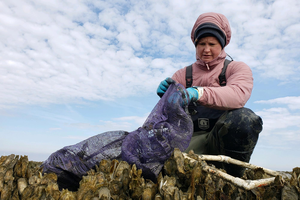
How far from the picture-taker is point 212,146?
3.06 metres

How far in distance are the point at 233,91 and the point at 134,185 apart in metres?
1.69

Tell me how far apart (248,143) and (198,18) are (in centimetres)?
204

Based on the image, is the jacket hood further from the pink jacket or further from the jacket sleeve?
the jacket sleeve

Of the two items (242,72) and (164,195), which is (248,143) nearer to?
(242,72)

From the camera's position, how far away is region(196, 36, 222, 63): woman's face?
3.21 m

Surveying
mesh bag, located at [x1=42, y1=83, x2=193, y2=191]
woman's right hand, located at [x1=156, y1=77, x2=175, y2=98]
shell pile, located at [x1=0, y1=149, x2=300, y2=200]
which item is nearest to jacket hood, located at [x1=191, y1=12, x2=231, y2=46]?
woman's right hand, located at [x1=156, y1=77, x2=175, y2=98]

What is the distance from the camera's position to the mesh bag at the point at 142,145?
190 cm

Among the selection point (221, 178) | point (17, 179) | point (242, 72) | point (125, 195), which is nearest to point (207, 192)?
point (221, 178)

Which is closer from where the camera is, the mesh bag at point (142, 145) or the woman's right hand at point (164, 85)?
the mesh bag at point (142, 145)

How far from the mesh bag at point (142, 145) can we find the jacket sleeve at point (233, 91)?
1.34 feet

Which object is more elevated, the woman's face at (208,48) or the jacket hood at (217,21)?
the jacket hood at (217,21)

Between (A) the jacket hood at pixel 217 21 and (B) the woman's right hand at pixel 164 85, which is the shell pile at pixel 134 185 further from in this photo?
(A) the jacket hood at pixel 217 21

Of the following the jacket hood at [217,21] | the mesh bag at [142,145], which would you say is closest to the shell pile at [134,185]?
the mesh bag at [142,145]

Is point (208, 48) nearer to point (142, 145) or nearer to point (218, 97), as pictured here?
point (218, 97)
